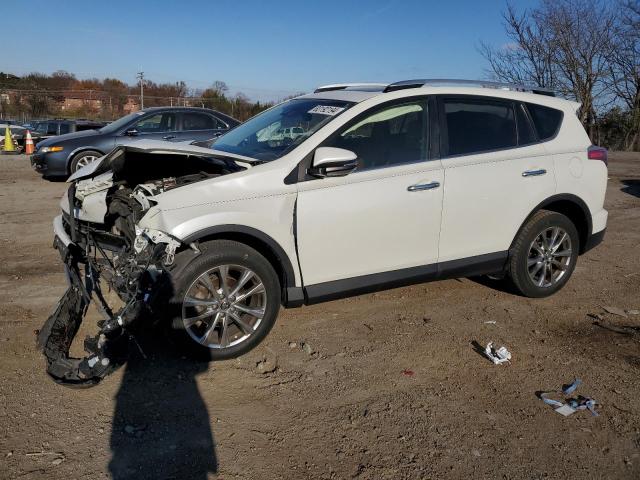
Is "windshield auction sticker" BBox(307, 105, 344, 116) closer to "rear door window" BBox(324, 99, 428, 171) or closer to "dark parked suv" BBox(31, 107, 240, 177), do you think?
"rear door window" BBox(324, 99, 428, 171)

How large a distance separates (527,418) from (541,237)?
2.24 m

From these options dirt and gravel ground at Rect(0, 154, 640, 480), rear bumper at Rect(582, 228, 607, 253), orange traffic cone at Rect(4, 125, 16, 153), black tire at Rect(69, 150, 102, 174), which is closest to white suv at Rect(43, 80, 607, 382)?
rear bumper at Rect(582, 228, 607, 253)

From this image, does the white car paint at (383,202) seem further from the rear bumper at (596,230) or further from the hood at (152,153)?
the rear bumper at (596,230)

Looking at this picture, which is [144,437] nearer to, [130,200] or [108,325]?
[108,325]

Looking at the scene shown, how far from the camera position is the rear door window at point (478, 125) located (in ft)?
15.1

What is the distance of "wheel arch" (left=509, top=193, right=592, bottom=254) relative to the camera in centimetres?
499

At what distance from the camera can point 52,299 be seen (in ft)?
16.2

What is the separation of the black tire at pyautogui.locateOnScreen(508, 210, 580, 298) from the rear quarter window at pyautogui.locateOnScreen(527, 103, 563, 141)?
2.34ft

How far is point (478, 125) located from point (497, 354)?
1.95 m

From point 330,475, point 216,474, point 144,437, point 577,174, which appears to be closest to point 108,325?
point 144,437

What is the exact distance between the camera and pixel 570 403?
352 centimetres

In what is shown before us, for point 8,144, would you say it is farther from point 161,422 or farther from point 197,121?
point 161,422

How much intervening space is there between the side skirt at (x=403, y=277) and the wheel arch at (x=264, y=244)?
141 millimetres

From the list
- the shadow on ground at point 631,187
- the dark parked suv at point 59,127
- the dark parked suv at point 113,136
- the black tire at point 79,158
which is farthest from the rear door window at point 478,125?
the dark parked suv at point 59,127
